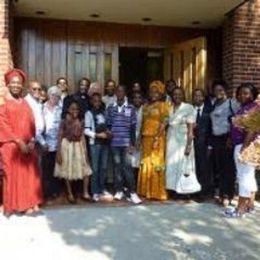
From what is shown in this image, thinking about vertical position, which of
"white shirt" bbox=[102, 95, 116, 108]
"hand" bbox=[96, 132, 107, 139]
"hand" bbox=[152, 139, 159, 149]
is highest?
"white shirt" bbox=[102, 95, 116, 108]

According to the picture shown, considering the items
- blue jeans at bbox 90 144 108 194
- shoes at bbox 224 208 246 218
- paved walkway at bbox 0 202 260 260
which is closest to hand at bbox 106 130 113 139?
blue jeans at bbox 90 144 108 194

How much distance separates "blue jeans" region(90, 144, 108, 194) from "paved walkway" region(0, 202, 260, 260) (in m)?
0.55

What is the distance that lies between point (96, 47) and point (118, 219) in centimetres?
448

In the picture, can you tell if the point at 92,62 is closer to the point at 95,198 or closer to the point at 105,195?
the point at 105,195

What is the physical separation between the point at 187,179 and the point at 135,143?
0.90 metres

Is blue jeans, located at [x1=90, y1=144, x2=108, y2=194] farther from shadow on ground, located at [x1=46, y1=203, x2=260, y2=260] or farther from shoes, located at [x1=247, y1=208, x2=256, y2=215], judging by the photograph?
shoes, located at [x1=247, y1=208, x2=256, y2=215]

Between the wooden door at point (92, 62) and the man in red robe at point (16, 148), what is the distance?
338 centimetres

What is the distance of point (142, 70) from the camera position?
12.7 m

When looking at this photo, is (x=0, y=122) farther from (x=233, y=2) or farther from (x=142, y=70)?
(x=142, y=70)

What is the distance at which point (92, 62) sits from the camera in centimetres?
1111

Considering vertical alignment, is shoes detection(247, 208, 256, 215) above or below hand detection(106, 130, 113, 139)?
below

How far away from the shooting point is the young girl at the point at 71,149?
8.23 metres

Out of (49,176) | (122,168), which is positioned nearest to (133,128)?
(122,168)

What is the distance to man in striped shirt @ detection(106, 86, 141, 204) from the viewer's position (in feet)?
28.1
